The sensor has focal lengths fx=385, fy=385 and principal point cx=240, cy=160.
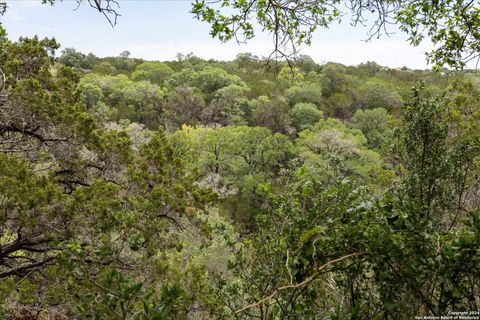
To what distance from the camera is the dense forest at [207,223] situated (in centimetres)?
163

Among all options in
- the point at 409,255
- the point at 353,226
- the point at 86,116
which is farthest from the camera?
the point at 86,116

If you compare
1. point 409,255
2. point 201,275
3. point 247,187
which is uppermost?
point 409,255

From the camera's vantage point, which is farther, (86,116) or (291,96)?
(291,96)

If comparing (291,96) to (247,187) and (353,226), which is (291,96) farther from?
(353,226)

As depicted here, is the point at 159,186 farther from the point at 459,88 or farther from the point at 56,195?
the point at 459,88

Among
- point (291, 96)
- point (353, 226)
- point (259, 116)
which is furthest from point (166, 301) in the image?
point (291, 96)

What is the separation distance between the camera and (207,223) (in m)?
6.43

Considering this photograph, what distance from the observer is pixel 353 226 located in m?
1.76

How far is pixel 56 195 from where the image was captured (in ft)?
15.9

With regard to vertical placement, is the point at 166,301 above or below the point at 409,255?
below

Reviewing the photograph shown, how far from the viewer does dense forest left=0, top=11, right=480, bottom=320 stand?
1626 mm

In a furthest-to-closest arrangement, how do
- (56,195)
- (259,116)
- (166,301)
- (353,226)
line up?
(259,116) → (56,195) → (353,226) → (166,301)

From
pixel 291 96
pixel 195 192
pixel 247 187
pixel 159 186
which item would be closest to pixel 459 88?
pixel 195 192

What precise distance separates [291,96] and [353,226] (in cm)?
3945
